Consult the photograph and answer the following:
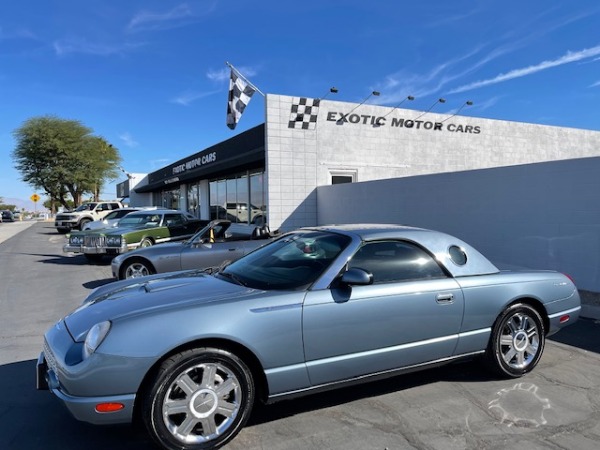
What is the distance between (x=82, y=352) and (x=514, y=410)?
315 centimetres

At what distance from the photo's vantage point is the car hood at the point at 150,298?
2981 millimetres

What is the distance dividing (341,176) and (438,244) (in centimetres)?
1229

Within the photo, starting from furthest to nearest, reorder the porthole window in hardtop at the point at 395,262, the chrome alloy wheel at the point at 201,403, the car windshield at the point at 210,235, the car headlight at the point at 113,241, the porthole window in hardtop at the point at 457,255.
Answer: the car headlight at the point at 113,241
the car windshield at the point at 210,235
the porthole window in hardtop at the point at 457,255
the porthole window in hardtop at the point at 395,262
the chrome alloy wheel at the point at 201,403

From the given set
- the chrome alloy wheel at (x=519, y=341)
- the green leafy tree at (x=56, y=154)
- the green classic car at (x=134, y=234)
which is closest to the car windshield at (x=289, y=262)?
the chrome alloy wheel at (x=519, y=341)

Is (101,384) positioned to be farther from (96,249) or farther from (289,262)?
(96,249)

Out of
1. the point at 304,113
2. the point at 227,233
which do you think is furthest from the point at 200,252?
the point at 304,113

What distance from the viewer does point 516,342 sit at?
4055mm

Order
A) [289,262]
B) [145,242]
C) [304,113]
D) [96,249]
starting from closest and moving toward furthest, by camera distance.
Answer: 1. [289,262]
2. [96,249]
3. [145,242]
4. [304,113]

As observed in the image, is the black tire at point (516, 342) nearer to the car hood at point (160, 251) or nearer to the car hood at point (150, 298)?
Answer: the car hood at point (150, 298)

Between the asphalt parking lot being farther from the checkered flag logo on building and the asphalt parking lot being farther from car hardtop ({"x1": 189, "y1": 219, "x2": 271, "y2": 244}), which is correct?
the checkered flag logo on building

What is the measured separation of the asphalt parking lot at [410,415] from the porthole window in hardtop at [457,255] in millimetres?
1073

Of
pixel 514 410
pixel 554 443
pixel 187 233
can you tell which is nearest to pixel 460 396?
pixel 514 410

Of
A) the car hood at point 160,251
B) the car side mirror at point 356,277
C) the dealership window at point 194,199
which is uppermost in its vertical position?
the dealership window at point 194,199

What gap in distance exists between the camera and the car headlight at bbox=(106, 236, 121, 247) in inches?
449
